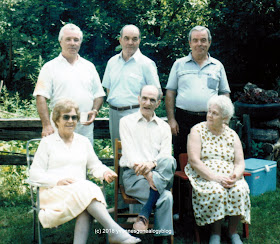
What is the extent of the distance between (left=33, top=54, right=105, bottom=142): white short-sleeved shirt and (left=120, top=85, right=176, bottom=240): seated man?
0.56 m

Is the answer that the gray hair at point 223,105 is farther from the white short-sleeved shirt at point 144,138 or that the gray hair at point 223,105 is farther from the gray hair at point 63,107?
the gray hair at point 63,107

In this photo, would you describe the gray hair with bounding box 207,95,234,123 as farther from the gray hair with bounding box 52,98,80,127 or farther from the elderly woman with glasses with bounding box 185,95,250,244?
the gray hair with bounding box 52,98,80,127

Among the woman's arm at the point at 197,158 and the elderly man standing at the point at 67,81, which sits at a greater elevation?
the elderly man standing at the point at 67,81

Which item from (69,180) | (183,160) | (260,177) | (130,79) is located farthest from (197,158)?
(260,177)

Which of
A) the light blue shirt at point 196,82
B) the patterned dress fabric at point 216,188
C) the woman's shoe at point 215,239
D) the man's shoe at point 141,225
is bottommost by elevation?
the woman's shoe at point 215,239

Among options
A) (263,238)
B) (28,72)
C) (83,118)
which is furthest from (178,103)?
(28,72)

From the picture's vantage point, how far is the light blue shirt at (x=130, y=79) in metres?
4.12

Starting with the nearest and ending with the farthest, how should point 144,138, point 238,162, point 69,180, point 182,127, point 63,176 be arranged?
point 69,180 → point 63,176 → point 144,138 → point 238,162 → point 182,127

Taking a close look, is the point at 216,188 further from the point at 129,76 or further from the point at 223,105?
the point at 129,76

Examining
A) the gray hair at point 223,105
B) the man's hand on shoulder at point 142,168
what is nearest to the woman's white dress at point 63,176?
the man's hand on shoulder at point 142,168

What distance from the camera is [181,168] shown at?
4039mm

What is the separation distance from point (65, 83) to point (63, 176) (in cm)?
103

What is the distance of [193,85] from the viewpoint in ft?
13.5

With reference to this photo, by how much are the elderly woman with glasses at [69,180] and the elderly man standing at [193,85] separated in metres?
1.20
